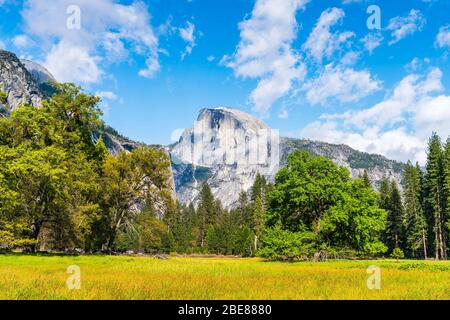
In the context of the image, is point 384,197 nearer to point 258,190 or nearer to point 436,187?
point 436,187

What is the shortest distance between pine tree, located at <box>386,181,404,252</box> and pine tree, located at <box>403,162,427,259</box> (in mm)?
1500

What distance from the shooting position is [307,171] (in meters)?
38.9

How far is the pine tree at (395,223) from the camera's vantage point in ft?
265

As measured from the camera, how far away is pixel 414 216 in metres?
77.7

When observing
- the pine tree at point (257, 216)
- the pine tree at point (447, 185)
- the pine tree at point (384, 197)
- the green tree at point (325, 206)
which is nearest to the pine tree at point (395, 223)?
the pine tree at point (384, 197)

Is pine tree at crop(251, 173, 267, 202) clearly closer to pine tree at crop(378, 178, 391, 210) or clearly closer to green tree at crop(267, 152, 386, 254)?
pine tree at crop(378, 178, 391, 210)

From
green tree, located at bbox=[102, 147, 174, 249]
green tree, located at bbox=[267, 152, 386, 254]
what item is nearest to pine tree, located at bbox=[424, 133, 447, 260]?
green tree, located at bbox=[267, 152, 386, 254]

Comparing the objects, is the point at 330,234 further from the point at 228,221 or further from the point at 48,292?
the point at 228,221

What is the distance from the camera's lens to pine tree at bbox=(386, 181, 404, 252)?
8062cm

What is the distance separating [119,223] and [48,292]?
35.2m

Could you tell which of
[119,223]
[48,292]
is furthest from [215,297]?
[119,223]

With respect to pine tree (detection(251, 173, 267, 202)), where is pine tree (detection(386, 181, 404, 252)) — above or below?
below

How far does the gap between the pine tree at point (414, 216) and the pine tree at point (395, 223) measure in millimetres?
1500

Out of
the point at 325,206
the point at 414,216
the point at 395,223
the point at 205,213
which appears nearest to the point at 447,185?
the point at 414,216
